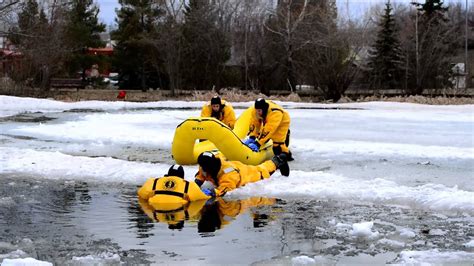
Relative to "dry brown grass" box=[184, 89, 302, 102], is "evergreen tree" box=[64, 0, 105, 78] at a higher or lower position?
higher

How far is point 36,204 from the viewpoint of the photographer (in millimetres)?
8445

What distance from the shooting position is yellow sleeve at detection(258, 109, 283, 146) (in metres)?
11.3

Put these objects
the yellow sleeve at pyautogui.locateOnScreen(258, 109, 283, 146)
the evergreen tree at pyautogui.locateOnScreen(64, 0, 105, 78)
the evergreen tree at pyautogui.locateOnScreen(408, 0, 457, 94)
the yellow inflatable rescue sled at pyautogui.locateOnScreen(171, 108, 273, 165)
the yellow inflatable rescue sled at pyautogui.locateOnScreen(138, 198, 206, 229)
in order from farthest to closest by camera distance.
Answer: the evergreen tree at pyautogui.locateOnScreen(64, 0, 105, 78) → the evergreen tree at pyautogui.locateOnScreen(408, 0, 457, 94) → the yellow sleeve at pyautogui.locateOnScreen(258, 109, 283, 146) → the yellow inflatable rescue sled at pyautogui.locateOnScreen(171, 108, 273, 165) → the yellow inflatable rescue sled at pyautogui.locateOnScreen(138, 198, 206, 229)

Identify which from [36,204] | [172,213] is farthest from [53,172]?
[172,213]

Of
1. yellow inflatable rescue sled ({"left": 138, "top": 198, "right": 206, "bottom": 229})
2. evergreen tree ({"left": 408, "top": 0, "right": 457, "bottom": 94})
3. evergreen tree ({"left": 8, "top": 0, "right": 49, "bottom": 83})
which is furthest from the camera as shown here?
evergreen tree ({"left": 408, "top": 0, "right": 457, "bottom": 94})

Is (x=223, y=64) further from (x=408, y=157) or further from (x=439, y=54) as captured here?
(x=408, y=157)

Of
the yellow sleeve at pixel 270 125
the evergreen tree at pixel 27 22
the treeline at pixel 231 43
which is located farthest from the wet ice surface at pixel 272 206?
the evergreen tree at pixel 27 22

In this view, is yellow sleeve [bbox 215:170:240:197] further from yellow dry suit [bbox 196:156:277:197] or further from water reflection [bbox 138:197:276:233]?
water reflection [bbox 138:197:276:233]

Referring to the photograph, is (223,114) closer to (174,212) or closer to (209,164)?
(209,164)

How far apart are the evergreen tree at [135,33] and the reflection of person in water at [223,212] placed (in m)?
34.6

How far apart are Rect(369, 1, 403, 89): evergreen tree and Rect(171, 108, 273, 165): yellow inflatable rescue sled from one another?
34744 mm

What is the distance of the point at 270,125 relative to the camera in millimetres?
11273

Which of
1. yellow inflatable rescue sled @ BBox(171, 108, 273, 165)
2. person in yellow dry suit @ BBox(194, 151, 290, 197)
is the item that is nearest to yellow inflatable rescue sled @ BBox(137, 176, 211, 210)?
person in yellow dry suit @ BBox(194, 151, 290, 197)

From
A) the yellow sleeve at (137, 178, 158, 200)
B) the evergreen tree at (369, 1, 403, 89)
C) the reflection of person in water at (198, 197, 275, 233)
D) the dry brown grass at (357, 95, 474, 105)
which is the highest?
the evergreen tree at (369, 1, 403, 89)
